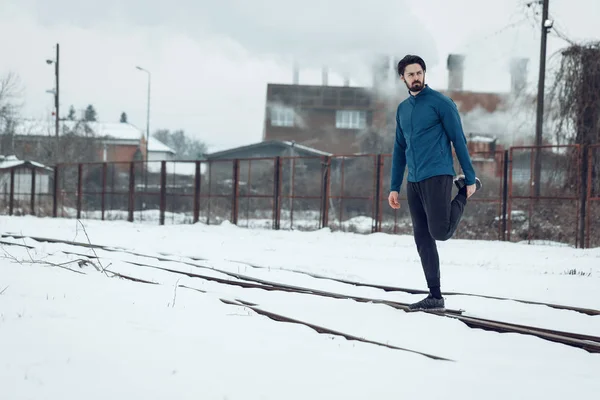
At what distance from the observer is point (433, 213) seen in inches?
195

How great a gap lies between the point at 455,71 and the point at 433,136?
4447 centimetres

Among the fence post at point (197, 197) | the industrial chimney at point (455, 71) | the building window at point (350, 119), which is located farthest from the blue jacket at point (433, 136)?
the building window at point (350, 119)

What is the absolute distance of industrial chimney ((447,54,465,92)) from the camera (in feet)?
153

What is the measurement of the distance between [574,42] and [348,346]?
16974mm

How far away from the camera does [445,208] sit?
494 centimetres

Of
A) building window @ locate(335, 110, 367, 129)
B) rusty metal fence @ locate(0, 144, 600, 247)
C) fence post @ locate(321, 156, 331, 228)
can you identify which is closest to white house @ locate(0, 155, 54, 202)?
rusty metal fence @ locate(0, 144, 600, 247)

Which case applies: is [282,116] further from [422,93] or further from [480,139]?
[422,93]

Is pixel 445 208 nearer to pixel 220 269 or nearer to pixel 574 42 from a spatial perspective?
pixel 220 269

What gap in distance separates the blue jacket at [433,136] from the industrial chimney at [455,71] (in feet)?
141

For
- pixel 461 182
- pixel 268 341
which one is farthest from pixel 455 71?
pixel 268 341

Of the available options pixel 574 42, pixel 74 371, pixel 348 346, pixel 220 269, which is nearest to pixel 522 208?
pixel 574 42

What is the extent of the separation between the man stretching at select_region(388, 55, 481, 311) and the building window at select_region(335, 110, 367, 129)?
43974 mm

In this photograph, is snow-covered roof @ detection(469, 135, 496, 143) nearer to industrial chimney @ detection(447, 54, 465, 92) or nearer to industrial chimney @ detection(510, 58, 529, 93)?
industrial chimney @ detection(510, 58, 529, 93)

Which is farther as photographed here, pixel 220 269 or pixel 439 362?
pixel 220 269
